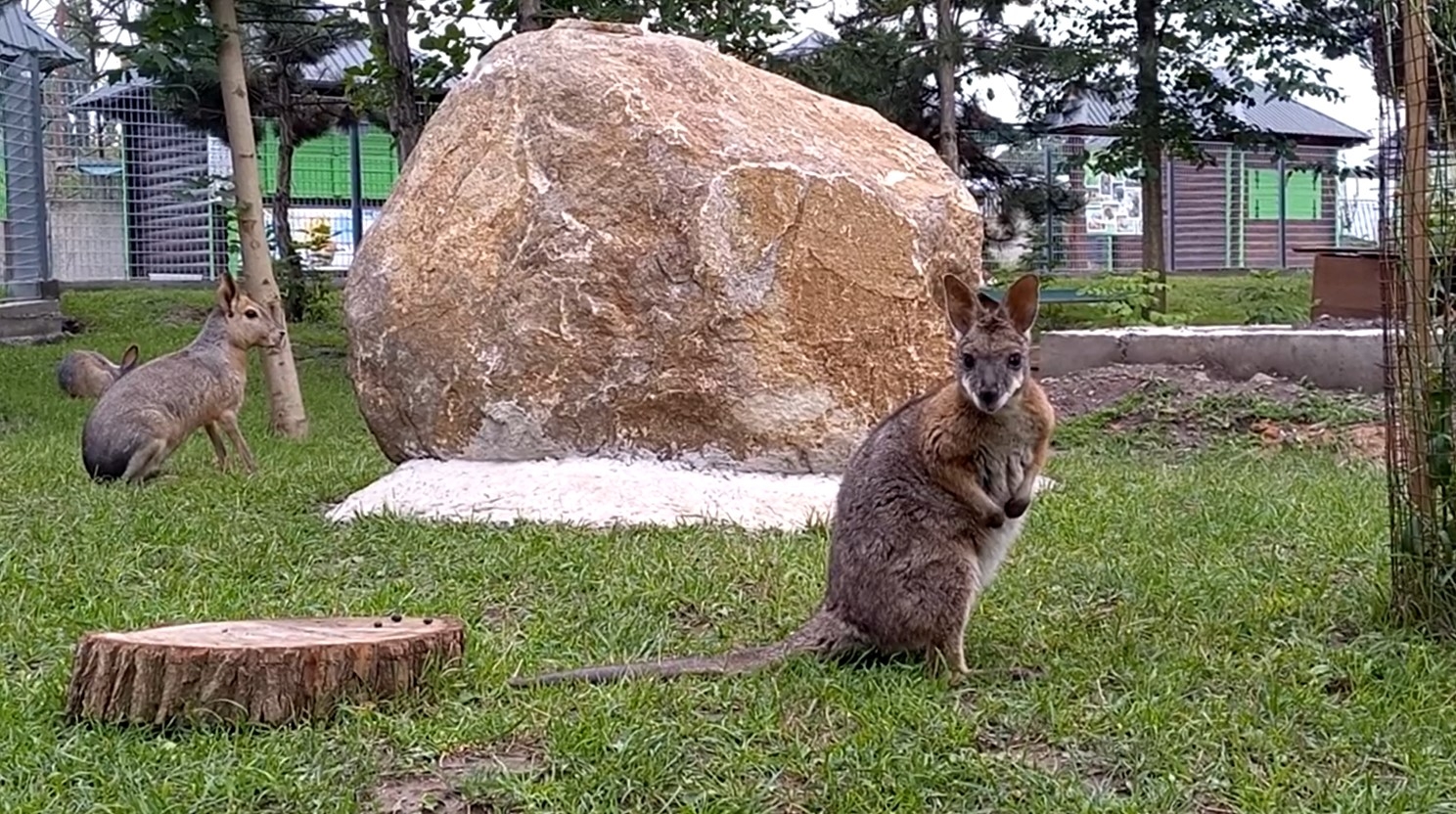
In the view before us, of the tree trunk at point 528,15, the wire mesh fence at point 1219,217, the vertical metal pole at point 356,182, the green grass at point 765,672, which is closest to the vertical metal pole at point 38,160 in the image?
the vertical metal pole at point 356,182

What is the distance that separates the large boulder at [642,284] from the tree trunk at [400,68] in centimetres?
573

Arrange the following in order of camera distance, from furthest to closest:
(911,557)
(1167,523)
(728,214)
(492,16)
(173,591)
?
1. (492,16)
2. (728,214)
3. (1167,523)
4. (173,591)
5. (911,557)

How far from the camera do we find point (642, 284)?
7449mm

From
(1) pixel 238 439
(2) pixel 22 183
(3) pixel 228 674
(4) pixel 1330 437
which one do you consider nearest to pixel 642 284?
(1) pixel 238 439

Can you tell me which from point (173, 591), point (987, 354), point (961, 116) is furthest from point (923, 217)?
point (961, 116)

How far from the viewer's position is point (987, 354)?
4.61 metres

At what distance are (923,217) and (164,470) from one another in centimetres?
428

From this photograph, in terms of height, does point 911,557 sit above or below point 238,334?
below

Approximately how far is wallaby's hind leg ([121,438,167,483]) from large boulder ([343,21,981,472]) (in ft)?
4.09

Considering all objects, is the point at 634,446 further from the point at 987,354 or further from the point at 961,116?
the point at 961,116

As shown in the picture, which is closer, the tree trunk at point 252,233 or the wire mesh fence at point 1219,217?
the tree trunk at point 252,233

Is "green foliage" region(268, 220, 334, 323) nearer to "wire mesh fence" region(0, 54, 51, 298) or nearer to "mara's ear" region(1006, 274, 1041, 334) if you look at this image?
"wire mesh fence" region(0, 54, 51, 298)

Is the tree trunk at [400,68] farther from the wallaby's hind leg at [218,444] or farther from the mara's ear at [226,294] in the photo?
the wallaby's hind leg at [218,444]

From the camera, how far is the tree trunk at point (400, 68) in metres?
13.4
